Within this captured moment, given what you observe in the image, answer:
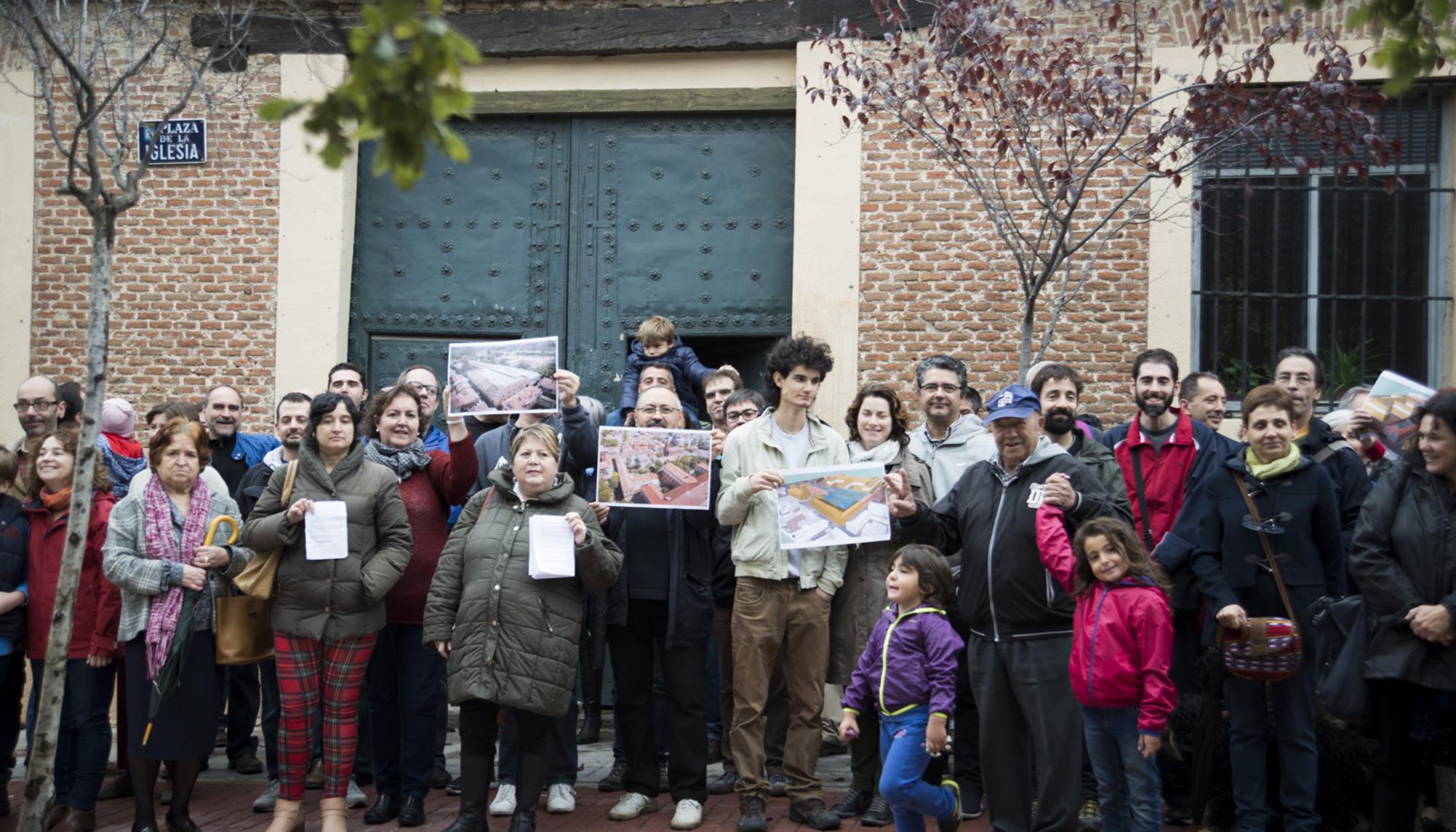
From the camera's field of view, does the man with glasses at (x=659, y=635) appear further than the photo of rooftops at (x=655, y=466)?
Yes

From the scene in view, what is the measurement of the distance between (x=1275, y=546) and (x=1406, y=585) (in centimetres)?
59

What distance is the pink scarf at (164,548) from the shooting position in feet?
22.9

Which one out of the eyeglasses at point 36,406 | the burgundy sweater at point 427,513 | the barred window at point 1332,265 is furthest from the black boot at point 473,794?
the barred window at point 1332,265

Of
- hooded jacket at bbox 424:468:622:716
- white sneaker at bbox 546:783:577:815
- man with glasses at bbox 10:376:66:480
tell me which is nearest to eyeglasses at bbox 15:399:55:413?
man with glasses at bbox 10:376:66:480

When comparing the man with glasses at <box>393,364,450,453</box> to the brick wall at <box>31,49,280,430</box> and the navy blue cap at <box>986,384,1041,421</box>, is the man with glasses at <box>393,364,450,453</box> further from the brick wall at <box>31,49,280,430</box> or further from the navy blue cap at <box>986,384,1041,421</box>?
the brick wall at <box>31,49,280,430</box>

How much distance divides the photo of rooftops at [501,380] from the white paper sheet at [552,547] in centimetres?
70

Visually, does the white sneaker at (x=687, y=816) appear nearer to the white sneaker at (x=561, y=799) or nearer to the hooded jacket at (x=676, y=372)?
the white sneaker at (x=561, y=799)

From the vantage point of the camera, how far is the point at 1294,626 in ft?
20.5

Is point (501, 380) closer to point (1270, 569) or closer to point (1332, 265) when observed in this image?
point (1270, 569)

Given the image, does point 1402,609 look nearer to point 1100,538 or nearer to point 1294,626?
point 1294,626

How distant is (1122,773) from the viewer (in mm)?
6211

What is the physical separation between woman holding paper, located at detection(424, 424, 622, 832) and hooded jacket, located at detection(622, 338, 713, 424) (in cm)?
177

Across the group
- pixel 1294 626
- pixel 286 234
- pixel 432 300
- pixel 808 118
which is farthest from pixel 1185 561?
pixel 286 234

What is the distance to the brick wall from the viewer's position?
11.2m
